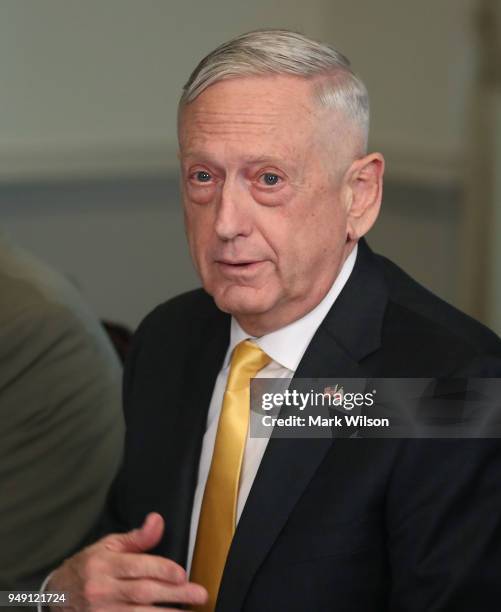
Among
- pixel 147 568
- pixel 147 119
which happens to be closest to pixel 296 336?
pixel 147 568

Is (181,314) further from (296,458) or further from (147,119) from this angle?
(147,119)

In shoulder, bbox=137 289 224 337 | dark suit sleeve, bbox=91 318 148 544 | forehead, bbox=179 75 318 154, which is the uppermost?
forehead, bbox=179 75 318 154

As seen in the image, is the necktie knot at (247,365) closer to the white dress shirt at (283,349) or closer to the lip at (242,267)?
the white dress shirt at (283,349)

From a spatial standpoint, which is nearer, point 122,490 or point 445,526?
point 445,526

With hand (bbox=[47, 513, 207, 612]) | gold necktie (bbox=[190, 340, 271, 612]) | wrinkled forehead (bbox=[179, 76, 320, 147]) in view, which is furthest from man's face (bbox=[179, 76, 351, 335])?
hand (bbox=[47, 513, 207, 612])

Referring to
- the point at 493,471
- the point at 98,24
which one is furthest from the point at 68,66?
the point at 493,471

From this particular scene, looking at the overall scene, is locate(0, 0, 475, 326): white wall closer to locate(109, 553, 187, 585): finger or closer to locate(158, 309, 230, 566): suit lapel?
locate(158, 309, 230, 566): suit lapel

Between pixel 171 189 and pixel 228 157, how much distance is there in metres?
3.31

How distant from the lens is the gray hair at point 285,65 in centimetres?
144

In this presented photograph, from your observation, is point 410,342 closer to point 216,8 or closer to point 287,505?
point 287,505

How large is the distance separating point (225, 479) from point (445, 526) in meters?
0.32

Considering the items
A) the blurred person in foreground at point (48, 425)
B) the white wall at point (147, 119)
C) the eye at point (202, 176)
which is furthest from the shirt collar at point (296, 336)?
the white wall at point (147, 119)

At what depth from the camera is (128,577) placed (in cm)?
149

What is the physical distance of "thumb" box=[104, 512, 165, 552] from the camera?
1.52 meters
